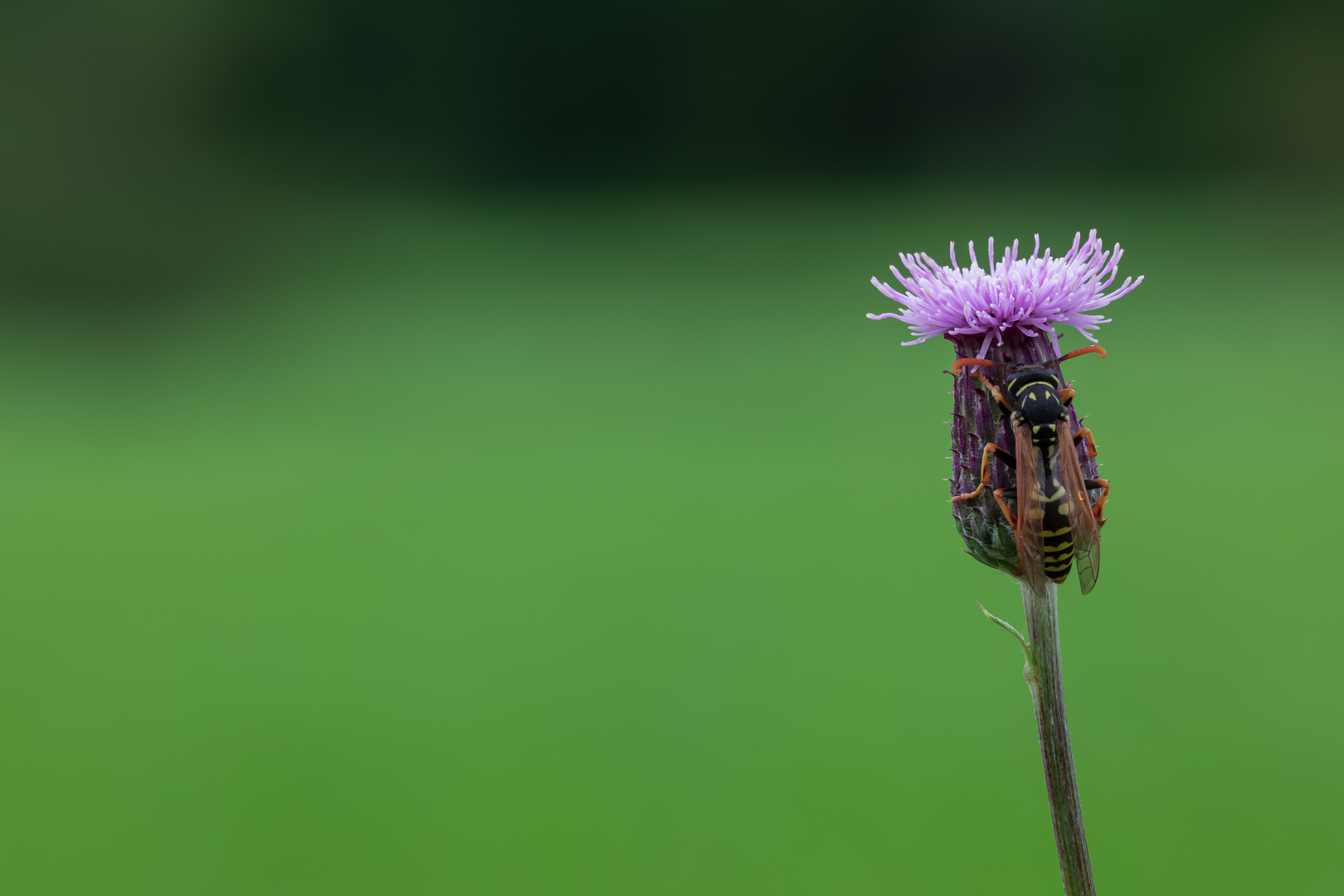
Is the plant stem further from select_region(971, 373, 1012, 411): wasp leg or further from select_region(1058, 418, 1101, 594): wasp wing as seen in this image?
select_region(971, 373, 1012, 411): wasp leg

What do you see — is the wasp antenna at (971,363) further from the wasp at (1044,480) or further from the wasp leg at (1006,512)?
the wasp leg at (1006,512)

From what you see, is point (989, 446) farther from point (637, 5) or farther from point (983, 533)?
point (637, 5)

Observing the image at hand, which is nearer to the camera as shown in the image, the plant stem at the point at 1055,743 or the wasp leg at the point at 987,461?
the plant stem at the point at 1055,743

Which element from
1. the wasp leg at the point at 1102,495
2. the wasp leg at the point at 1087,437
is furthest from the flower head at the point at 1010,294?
the wasp leg at the point at 1102,495

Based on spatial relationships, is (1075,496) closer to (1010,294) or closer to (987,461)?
(987,461)

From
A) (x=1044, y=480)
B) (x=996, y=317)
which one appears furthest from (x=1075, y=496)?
(x=996, y=317)

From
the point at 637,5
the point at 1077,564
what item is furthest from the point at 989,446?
the point at 637,5
